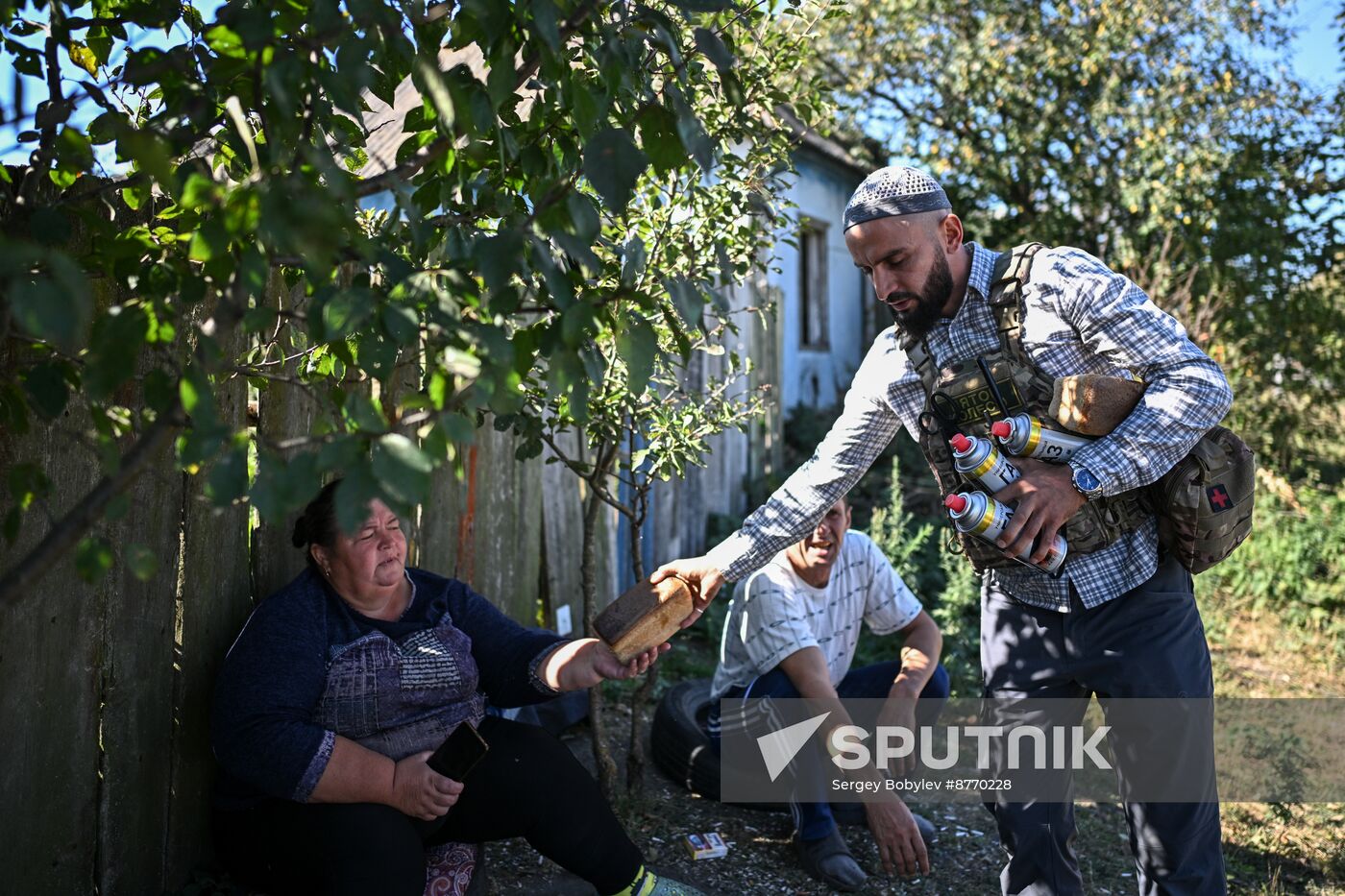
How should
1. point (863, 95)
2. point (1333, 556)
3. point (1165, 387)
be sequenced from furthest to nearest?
point (863, 95) < point (1333, 556) < point (1165, 387)

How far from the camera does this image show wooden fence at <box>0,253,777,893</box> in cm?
250

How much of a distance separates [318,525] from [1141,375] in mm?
2150

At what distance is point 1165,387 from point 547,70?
1.62m

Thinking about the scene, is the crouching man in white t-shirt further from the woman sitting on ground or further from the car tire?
the woman sitting on ground

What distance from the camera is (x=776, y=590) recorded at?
4.05 metres

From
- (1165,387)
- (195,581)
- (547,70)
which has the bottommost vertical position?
(195,581)

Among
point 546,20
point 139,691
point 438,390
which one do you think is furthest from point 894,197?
point 139,691

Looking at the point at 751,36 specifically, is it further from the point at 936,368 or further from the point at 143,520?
the point at 143,520

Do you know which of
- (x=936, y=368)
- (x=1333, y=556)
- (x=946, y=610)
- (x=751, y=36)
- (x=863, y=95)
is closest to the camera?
(x=936, y=368)

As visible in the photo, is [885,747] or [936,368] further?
[885,747]

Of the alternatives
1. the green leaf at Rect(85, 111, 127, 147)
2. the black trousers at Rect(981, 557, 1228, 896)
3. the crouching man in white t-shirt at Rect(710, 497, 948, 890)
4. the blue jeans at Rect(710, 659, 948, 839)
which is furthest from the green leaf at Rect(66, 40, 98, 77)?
the blue jeans at Rect(710, 659, 948, 839)

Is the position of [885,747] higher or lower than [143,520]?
lower

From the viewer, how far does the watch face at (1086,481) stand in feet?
8.26

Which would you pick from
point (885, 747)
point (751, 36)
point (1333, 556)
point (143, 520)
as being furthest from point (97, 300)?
point (1333, 556)
